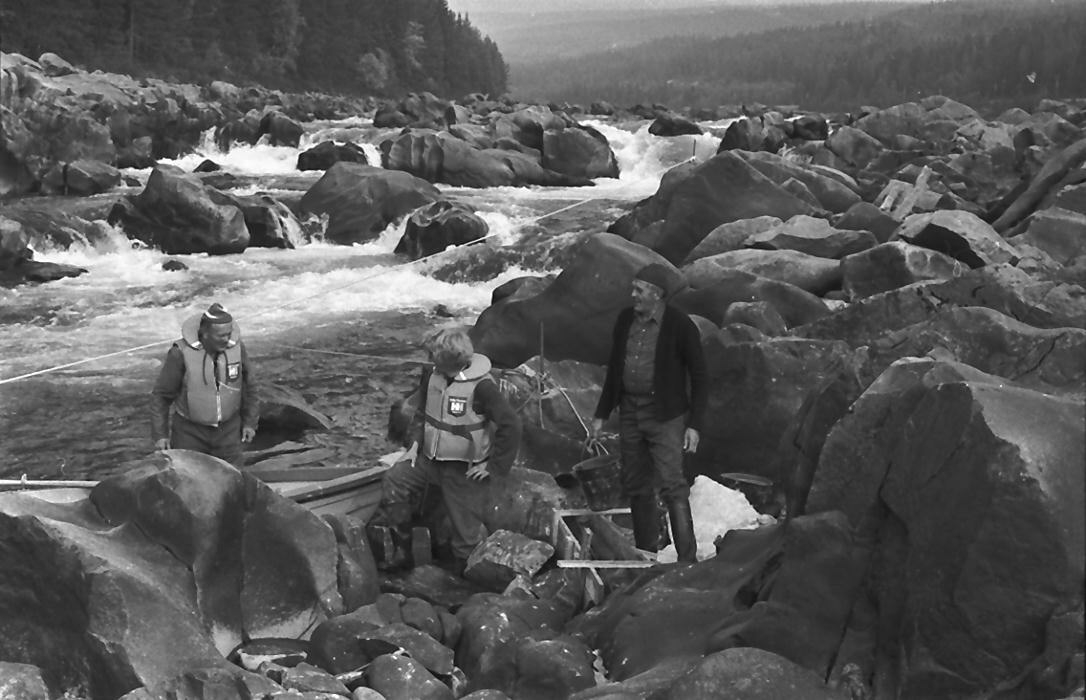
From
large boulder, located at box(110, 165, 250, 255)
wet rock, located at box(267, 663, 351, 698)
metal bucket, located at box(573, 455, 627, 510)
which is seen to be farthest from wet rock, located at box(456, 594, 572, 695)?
large boulder, located at box(110, 165, 250, 255)

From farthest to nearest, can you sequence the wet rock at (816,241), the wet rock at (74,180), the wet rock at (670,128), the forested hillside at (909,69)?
the forested hillside at (909,69), the wet rock at (670,128), the wet rock at (74,180), the wet rock at (816,241)

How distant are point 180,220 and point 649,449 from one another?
50.3 feet

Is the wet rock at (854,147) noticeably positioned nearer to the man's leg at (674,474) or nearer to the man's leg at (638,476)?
the man's leg at (638,476)

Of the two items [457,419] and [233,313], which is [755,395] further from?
[233,313]

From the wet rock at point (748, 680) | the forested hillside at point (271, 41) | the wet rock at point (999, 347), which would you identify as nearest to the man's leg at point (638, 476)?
the wet rock at point (999, 347)

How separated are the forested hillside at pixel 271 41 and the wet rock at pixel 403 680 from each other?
54.7 m

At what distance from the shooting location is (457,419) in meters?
7.13

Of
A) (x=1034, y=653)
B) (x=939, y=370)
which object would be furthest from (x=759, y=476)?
(x=1034, y=653)

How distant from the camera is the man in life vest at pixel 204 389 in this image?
7.09 m

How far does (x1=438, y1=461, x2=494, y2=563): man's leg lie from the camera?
731 cm

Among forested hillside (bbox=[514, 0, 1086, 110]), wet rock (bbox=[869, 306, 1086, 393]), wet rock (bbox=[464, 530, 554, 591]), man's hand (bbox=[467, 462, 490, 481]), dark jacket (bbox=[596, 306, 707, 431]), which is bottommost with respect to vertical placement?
forested hillside (bbox=[514, 0, 1086, 110])

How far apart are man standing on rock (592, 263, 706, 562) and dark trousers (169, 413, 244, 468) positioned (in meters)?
2.35

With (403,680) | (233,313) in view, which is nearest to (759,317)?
(403,680)

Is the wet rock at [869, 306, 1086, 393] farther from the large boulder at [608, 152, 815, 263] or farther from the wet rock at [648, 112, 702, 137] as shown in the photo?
the wet rock at [648, 112, 702, 137]
